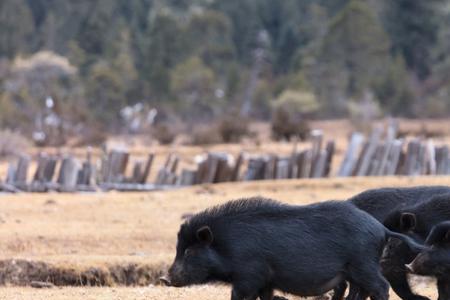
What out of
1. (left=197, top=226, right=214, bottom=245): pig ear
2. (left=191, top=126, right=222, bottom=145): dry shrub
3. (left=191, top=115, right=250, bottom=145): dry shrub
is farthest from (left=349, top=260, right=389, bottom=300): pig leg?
(left=191, top=115, right=250, bottom=145): dry shrub

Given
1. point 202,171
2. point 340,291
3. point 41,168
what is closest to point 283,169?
point 202,171

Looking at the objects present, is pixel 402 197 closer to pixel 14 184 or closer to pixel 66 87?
pixel 14 184

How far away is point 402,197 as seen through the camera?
9.70 metres

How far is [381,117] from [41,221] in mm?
30040

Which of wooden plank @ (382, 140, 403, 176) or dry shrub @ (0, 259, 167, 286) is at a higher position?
dry shrub @ (0, 259, 167, 286)

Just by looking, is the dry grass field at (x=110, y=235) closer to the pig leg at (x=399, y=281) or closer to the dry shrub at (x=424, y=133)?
the pig leg at (x=399, y=281)

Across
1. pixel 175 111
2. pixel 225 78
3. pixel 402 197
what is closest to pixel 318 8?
pixel 225 78

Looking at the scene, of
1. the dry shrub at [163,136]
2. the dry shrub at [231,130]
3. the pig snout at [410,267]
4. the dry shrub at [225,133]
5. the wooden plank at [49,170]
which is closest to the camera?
the pig snout at [410,267]

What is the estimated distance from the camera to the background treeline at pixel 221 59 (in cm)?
4441

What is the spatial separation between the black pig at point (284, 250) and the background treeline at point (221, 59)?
27.5 metres

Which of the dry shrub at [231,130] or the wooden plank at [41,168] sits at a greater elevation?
the wooden plank at [41,168]

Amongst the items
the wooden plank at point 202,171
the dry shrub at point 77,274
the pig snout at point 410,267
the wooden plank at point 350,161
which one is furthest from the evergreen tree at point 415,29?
the pig snout at point 410,267

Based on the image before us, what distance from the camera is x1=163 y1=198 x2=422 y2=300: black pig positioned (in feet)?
27.0

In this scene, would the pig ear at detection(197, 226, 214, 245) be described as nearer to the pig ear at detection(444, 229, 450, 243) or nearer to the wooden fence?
the pig ear at detection(444, 229, 450, 243)
